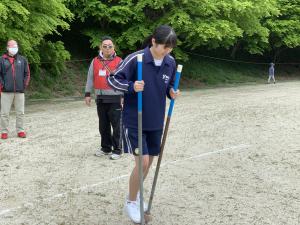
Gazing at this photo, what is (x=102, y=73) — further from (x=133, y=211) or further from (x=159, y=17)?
(x=159, y=17)

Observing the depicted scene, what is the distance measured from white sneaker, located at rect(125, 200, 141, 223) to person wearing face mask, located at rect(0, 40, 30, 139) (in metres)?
4.57

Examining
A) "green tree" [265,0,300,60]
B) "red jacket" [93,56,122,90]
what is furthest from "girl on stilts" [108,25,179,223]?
"green tree" [265,0,300,60]

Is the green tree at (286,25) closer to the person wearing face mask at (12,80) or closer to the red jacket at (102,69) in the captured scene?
the person wearing face mask at (12,80)

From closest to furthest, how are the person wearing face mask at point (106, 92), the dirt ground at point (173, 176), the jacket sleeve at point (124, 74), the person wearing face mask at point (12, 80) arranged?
the jacket sleeve at point (124, 74), the dirt ground at point (173, 176), the person wearing face mask at point (106, 92), the person wearing face mask at point (12, 80)

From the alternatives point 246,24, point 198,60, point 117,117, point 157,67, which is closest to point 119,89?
point 157,67

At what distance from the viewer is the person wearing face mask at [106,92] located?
6.71 m

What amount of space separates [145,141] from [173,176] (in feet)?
6.29

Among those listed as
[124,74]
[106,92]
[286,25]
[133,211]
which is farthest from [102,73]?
[286,25]

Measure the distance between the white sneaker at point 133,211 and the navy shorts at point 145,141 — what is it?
1.77 ft

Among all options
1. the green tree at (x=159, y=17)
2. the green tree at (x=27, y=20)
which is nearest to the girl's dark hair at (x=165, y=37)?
the green tree at (x=27, y=20)

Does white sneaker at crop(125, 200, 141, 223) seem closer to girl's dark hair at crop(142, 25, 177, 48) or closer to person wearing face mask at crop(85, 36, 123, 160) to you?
girl's dark hair at crop(142, 25, 177, 48)

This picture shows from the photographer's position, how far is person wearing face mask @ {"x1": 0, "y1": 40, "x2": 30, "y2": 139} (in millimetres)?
8078

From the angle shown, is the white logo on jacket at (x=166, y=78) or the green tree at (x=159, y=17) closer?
the white logo on jacket at (x=166, y=78)

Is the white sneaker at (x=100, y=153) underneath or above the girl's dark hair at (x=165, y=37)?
underneath
